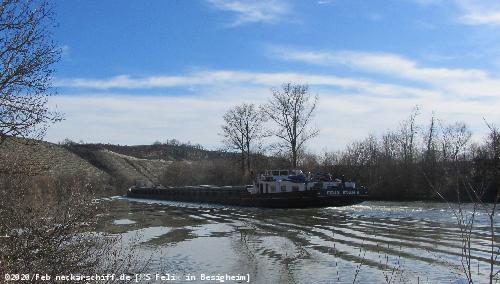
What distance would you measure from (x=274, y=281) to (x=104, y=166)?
9371 centimetres

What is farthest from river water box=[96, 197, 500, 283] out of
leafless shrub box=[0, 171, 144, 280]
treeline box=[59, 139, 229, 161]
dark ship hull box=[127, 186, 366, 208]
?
treeline box=[59, 139, 229, 161]

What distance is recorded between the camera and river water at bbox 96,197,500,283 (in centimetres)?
1276

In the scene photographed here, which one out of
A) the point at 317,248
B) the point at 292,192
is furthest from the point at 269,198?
the point at 317,248

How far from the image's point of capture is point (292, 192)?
36312mm

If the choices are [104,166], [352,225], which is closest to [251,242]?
[352,225]

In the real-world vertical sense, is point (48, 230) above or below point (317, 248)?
above

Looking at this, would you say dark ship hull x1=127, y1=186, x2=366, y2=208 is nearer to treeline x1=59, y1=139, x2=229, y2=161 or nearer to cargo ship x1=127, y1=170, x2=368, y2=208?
cargo ship x1=127, y1=170, x2=368, y2=208

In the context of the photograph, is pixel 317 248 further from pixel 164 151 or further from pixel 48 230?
pixel 164 151

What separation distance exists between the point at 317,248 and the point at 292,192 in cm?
1925

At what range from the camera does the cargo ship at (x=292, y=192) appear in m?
34.7

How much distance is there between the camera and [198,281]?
12242 millimetres

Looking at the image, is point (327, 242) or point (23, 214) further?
point (327, 242)

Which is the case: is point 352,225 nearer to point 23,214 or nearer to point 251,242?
point 251,242

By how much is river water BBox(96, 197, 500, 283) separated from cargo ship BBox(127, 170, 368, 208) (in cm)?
645
